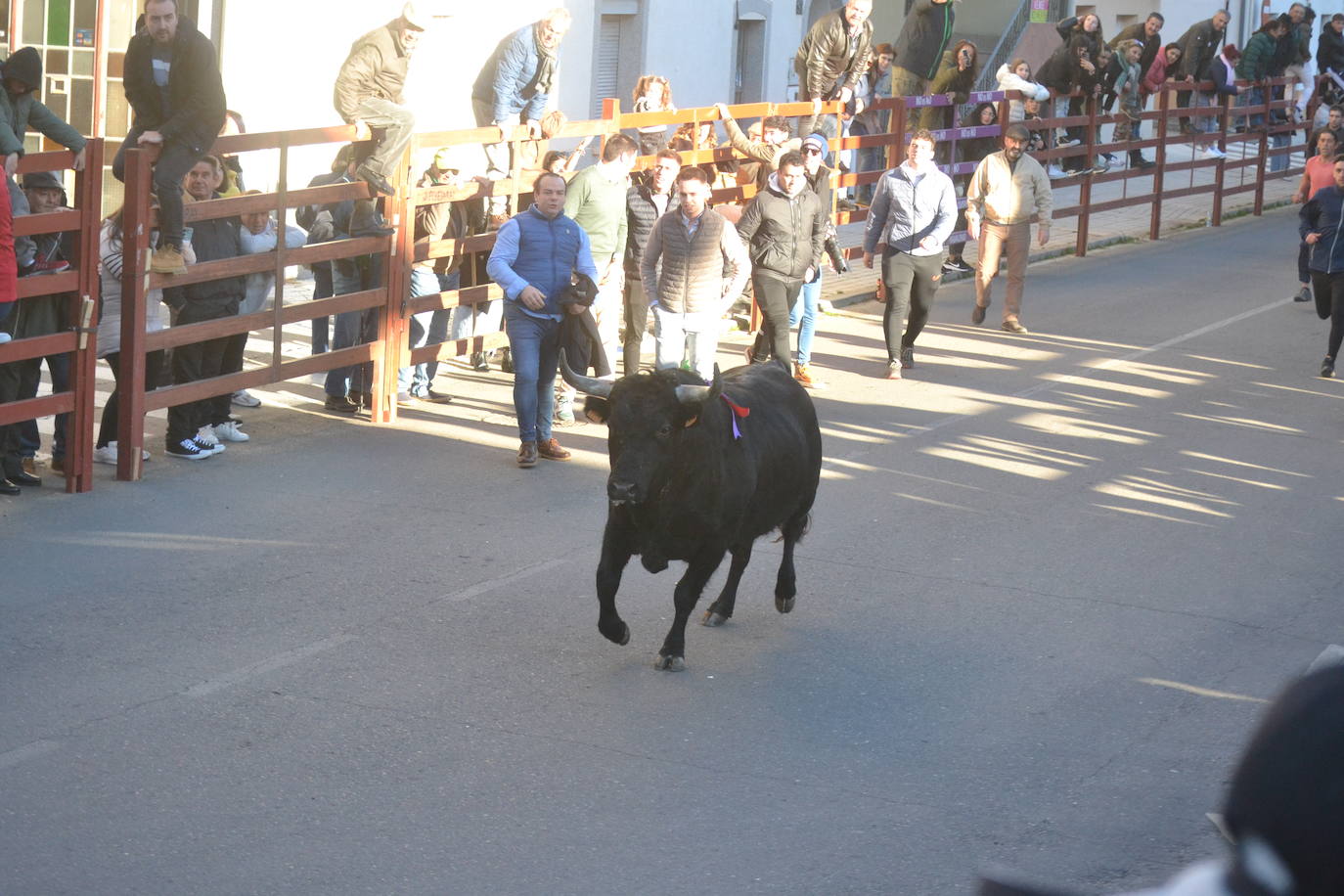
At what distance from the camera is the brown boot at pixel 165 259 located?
1062 centimetres

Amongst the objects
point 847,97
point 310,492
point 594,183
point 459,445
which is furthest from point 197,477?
point 847,97

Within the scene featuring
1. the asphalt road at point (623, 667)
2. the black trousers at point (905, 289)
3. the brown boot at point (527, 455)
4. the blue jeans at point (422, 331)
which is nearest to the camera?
the asphalt road at point (623, 667)

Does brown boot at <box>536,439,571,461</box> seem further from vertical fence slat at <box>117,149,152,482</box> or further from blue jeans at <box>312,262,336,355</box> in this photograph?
vertical fence slat at <box>117,149,152,482</box>

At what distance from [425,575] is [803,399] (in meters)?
2.08

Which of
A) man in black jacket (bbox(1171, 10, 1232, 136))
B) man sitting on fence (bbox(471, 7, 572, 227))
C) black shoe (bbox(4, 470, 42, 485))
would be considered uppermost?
man in black jacket (bbox(1171, 10, 1232, 136))

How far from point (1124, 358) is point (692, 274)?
536 centimetres

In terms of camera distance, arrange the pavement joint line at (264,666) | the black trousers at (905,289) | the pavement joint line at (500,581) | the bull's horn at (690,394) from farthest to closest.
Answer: the black trousers at (905,289) → the pavement joint line at (500,581) → the bull's horn at (690,394) → the pavement joint line at (264,666)

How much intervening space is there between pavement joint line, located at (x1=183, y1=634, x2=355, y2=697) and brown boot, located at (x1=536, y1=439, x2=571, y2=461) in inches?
150

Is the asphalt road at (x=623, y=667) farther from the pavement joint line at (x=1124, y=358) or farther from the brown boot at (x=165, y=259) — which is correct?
the brown boot at (x=165, y=259)

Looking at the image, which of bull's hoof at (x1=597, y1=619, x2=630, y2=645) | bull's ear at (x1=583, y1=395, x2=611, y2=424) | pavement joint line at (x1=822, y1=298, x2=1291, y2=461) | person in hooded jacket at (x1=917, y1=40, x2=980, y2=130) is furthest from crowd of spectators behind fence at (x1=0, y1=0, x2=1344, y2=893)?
person in hooded jacket at (x1=917, y1=40, x2=980, y2=130)

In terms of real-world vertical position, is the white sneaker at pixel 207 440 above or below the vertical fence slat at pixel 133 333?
below

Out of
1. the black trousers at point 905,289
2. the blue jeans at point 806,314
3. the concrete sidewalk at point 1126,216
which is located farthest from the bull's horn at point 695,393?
the concrete sidewalk at point 1126,216

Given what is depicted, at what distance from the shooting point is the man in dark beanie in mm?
10023

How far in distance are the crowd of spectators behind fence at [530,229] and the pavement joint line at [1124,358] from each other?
122cm
